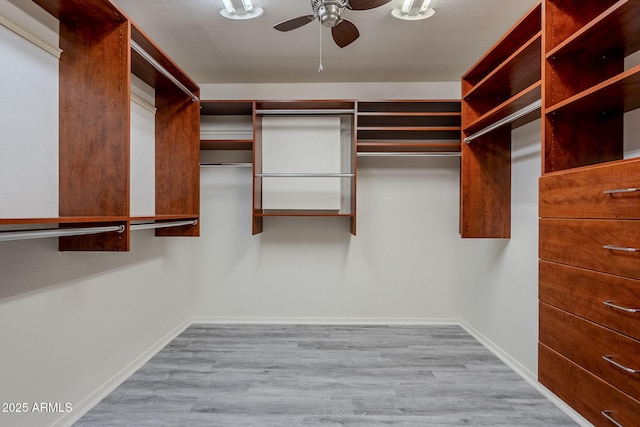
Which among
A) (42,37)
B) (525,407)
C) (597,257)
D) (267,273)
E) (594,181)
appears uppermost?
(42,37)

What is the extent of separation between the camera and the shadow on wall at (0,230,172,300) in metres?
1.64

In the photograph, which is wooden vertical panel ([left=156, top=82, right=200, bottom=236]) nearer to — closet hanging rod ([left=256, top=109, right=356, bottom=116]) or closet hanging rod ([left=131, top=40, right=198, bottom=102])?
closet hanging rod ([left=131, top=40, right=198, bottom=102])

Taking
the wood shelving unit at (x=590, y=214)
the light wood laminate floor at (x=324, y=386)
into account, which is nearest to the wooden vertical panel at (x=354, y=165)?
the light wood laminate floor at (x=324, y=386)

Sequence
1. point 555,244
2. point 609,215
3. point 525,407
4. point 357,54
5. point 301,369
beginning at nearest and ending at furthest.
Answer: point 609,215
point 555,244
point 525,407
point 301,369
point 357,54

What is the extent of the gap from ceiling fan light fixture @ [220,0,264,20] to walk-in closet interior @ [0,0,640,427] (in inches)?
0.6

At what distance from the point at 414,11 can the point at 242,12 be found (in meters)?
1.20

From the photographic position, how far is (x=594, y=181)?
144 centimetres

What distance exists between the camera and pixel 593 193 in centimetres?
145

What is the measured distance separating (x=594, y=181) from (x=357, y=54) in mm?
2267

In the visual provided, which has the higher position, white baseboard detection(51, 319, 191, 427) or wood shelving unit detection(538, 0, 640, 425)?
wood shelving unit detection(538, 0, 640, 425)

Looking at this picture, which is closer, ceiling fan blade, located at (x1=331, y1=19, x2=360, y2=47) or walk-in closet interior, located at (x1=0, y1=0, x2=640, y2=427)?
walk-in closet interior, located at (x1=0, y1=0, x2=640, y2=427)

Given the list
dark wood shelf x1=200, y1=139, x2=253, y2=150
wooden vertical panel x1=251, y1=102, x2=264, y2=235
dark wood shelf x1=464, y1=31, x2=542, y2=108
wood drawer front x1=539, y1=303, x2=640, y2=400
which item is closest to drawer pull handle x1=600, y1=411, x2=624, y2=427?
wood drawer front x1=539, y1=303, x2=640, y2=400

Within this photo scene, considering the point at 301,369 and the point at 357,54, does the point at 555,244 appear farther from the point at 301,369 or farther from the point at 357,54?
the point at 357,54

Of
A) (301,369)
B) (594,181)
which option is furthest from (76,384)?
(594,181)
